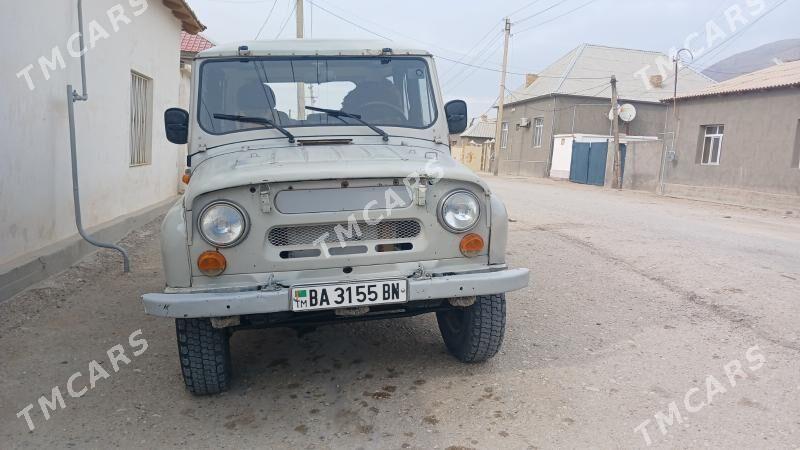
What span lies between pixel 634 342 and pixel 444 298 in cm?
169

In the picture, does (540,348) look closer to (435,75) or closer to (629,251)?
(435,75)

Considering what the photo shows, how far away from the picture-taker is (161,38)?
33.3 feet

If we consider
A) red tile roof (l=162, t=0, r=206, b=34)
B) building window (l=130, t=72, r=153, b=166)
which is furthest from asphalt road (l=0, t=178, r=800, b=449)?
red tile roof (l=162, t=0, r=206, b=34)

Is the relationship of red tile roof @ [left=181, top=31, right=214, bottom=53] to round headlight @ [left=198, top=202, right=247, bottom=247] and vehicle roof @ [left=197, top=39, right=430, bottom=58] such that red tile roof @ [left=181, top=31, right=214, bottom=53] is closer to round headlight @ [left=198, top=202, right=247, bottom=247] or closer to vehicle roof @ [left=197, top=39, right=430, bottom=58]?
vehicle roof @ [left=197, top=39, right=430, bottom=58]

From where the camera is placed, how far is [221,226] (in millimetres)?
2939

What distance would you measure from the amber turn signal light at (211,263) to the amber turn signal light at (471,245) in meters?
1.19

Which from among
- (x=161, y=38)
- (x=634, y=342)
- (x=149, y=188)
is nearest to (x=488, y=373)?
(x=634, y=342)

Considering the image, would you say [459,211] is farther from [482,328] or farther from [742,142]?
[742,142]

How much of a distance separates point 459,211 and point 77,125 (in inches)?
203

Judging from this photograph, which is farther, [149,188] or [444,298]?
[149,188]

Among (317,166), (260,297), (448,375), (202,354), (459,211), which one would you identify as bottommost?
(448,375)

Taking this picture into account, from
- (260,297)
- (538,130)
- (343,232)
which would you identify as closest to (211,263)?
(260,297)

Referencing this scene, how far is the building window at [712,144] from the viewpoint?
1914 cm

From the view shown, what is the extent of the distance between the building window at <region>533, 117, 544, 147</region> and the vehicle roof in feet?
104
